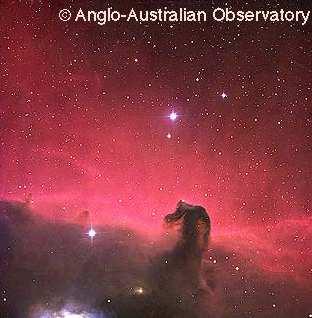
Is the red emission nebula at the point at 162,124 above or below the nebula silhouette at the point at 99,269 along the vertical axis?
above

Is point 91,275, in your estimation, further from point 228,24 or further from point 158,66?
point 228,24

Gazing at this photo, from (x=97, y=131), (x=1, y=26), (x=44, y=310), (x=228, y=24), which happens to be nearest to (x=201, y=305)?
(x=44, y=310)

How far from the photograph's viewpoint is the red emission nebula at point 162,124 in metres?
2.42

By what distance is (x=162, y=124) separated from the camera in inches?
96.7

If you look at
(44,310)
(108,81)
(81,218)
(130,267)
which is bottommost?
(44,310)

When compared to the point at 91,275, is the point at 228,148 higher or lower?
higher

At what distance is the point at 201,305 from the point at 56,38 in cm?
123

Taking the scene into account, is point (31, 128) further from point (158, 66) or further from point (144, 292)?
point (144, 292)

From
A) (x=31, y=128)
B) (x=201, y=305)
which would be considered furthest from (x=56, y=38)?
(x=201, y=305)

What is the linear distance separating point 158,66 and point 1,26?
0.66m

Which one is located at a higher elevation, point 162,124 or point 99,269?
point 162,124

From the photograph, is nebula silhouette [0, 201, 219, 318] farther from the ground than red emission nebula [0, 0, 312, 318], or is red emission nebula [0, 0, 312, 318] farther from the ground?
red emission nebula [0, 0, 312, 318]

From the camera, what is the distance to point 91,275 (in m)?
2.41

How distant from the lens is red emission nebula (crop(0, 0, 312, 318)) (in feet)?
7.93
